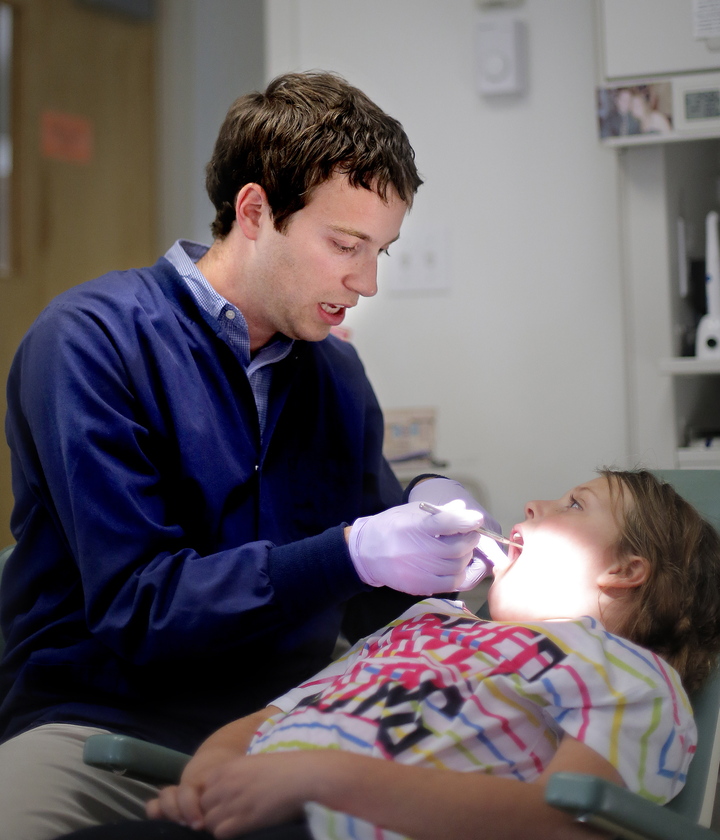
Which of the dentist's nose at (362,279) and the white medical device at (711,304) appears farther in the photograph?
the white medical device at (711,304)

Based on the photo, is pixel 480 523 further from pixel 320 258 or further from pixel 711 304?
pixel 711 304

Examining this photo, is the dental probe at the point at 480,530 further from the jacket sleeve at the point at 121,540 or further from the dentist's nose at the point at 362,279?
the dentist's nose at the point at 362,279

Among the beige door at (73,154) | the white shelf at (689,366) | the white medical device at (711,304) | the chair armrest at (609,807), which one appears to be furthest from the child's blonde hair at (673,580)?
the beige door at (73,154)

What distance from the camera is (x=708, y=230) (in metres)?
1.86

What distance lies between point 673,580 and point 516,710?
29cm

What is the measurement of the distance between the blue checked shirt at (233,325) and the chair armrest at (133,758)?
47cm

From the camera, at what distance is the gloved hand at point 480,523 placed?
111cm

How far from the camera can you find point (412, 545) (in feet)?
3.20

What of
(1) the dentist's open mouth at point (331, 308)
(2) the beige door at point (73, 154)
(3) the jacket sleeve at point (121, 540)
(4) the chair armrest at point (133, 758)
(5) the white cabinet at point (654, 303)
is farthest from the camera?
(2) the beige door at point (73, 154)

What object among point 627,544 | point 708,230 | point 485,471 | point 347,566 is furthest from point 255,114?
point 485,471

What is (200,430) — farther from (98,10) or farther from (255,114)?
(98,10)

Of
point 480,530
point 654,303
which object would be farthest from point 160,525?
point 654,303

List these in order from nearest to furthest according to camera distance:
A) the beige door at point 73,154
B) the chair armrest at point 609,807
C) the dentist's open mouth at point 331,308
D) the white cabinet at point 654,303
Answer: the chair armrest at point 609,807, the dentist's open mouth at point 331,308, the white cabinet at point 654,303, the beige door at point 73,154

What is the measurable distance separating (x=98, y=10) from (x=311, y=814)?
9.55ft
